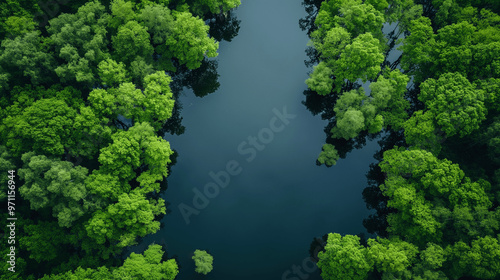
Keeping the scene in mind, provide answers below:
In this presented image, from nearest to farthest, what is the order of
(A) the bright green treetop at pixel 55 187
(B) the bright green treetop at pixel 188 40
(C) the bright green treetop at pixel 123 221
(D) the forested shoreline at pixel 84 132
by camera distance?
(A) the bright green treetop at pixel 55 187 → (D) the forested shoreline at pixel 84 132 → (C) the bright green treetop at pixel 123 221 → (B) the bright green treetop at pixel 188 40

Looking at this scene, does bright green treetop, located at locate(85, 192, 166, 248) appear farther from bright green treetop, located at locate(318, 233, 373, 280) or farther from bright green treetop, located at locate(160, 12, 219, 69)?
bright green treetop, located at locate(318, 233, 373, 280)

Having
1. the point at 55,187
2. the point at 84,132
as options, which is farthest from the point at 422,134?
the point at 55,187

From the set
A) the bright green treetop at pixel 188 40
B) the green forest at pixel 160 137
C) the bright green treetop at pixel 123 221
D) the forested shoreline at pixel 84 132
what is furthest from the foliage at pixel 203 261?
the bright green treetop at pixel 188 40

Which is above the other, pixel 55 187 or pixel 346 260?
pixel 55 187

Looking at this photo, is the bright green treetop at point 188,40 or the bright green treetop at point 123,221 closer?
the bright green treetop at point 123,221

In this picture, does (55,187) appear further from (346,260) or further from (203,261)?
(346,260)

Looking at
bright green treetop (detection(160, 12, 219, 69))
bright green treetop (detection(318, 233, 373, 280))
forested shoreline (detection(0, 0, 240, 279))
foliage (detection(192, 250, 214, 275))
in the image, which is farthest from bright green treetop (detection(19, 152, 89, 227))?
bright green treetop (detection(318, 233, 373, 280))

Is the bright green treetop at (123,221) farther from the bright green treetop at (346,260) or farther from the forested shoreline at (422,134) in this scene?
the forested shoreline at (422,134)

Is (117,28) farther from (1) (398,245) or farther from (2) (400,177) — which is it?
(1) (398,245)
